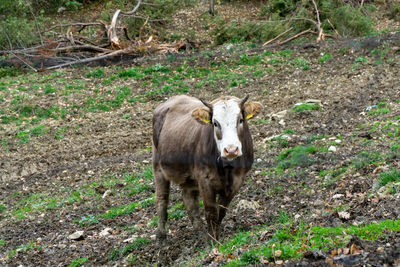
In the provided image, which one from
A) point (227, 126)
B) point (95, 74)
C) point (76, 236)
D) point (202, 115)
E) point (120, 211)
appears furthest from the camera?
point (95, 74)

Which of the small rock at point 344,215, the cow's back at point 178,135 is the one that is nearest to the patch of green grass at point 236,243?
the small rock at point 344,215

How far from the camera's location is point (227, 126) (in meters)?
5.59

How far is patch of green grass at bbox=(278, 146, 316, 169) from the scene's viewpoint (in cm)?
873

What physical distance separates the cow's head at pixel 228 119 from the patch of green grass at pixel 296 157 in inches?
118

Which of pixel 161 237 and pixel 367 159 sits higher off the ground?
pixel 367 159

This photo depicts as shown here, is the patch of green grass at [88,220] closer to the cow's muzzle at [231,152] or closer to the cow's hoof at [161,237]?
the cow's hoof at [161,237]

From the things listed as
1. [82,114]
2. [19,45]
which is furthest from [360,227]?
[19,45]

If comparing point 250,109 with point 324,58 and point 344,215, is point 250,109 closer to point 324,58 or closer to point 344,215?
point 344,215

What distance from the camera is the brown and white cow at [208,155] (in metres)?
5.67

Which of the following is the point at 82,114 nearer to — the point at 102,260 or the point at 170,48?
the point at 170,48

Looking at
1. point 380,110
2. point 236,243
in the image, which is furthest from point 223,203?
point 380,110

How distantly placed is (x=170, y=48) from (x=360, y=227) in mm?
16788

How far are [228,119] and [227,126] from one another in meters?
0.09

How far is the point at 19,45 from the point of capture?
66.4ft
